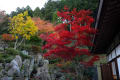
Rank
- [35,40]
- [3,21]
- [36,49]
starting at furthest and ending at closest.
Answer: [35,40]
[3,21]
[36,49]

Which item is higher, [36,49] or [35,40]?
[35,40]

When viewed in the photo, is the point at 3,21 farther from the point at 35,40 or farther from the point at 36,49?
the point at 36,49

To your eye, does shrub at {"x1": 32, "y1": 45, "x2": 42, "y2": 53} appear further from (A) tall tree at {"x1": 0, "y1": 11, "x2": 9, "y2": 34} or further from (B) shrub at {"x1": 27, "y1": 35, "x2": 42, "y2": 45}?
(A) tall tree at {"x1": 0, "y1": 11, "x2": 9, "y2": 34}

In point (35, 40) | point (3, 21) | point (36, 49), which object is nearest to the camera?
point (36, 49)

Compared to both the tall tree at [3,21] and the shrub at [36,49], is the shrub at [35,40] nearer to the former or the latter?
the shrub at [36,49]

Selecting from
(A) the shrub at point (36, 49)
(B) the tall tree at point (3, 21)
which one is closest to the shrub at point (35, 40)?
(A) the shrub at point (36, 49)

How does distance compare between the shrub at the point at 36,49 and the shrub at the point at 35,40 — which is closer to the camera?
the shrub at the point at 36,49

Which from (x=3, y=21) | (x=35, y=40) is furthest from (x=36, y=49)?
(x=3, y=21)

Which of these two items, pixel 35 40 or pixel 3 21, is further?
pixel 35 40

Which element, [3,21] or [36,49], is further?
[3,21]

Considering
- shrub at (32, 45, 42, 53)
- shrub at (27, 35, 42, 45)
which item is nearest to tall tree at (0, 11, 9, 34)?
shrub at (27, 35, 42, 45)

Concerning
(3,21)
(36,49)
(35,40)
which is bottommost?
(36,49)

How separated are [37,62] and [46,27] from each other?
6.50 m

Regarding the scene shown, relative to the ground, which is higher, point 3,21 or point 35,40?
point 3,21
